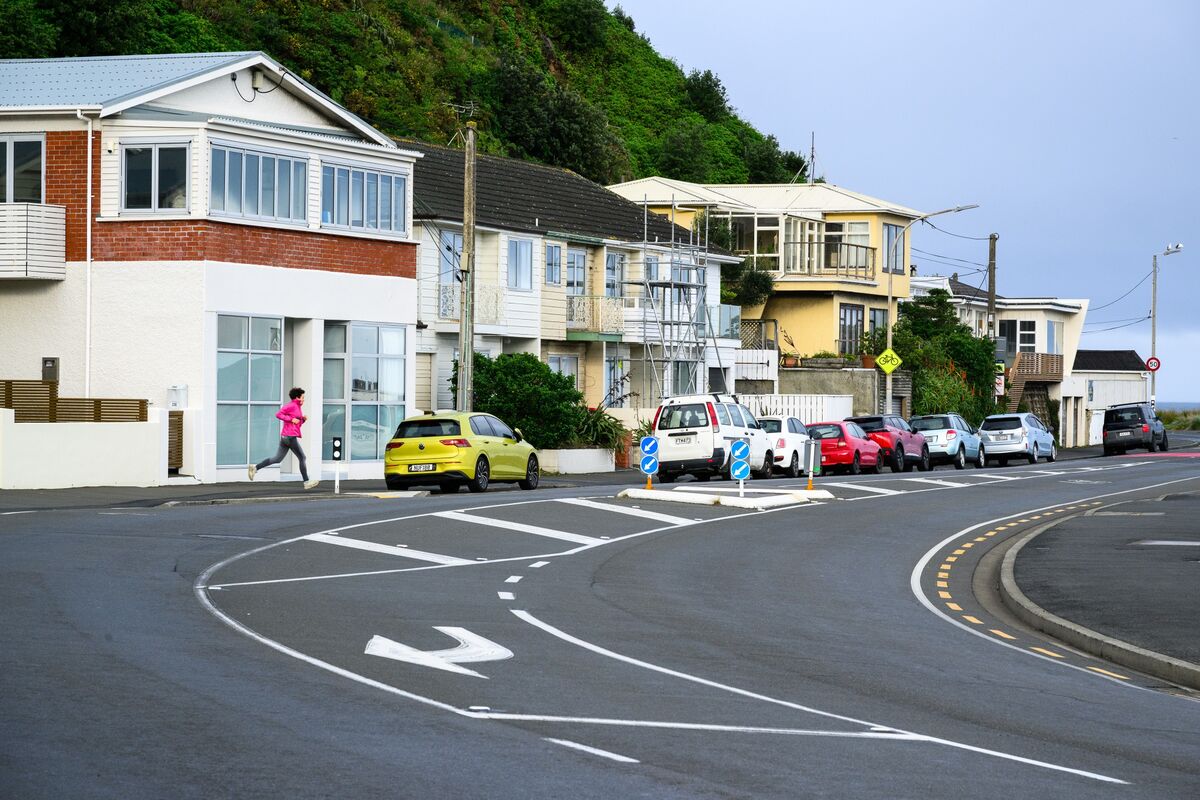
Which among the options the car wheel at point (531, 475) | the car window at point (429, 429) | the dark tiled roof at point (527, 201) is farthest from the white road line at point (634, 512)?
the dark tiled roof at point (527, 201)

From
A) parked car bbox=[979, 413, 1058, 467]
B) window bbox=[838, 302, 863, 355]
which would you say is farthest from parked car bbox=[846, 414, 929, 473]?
window bbox=[838, 302, 863, 355]

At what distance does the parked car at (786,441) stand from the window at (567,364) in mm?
9436

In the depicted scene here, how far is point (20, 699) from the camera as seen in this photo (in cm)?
997

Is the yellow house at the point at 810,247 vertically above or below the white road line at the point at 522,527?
above

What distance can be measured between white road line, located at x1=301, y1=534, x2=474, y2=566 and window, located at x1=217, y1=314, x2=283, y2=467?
46.2 ft

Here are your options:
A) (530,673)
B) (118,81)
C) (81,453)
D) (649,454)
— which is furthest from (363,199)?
(530,673)

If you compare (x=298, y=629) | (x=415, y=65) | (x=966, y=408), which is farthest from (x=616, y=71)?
(x=298, y=629)

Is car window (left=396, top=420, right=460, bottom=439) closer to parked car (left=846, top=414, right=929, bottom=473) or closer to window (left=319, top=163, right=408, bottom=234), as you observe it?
window (left=319, top=163, right=408, bottom=234)

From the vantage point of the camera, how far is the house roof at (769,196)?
67.6m

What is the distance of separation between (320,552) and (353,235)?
62.3 ft

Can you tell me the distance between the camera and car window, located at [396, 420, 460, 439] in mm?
32062

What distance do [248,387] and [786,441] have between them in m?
13.6

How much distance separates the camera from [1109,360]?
364 ft

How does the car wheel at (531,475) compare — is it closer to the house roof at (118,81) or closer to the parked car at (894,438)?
the house roof at (118,81)
